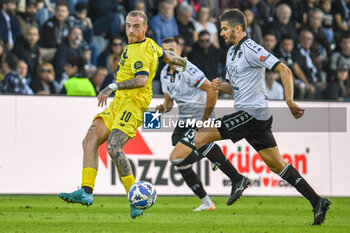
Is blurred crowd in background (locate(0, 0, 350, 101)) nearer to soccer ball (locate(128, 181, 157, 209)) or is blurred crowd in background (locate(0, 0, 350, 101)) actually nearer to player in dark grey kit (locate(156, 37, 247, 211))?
player in dark grey kit (locate(156, 37, 247, 211))

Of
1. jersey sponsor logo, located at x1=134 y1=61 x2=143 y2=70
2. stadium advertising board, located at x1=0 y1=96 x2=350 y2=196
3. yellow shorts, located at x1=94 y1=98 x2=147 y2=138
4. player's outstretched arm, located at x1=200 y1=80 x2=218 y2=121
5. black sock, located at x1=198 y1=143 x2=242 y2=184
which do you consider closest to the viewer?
jersey sponsor logo, located at x1=134 y1=61 x2=143 y2=70

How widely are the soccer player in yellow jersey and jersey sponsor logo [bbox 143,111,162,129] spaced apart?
8.86 ft

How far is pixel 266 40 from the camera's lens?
16156 millimetres

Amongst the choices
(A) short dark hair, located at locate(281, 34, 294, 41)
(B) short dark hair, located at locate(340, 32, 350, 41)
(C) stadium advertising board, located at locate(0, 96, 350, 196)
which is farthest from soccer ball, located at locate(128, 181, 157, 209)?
(B) short dark hair, located at locate(340, 32, 350, 41)

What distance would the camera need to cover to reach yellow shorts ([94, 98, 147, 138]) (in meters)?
7.86

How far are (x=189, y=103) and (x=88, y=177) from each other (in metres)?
3.28

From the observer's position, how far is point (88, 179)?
25.5ft

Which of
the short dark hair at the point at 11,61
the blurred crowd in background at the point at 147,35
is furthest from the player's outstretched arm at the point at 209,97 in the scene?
the short dark hair at the point at 11,61

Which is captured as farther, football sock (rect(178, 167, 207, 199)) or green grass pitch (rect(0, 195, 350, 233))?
football sock (rect(178, 167, 207, 199))

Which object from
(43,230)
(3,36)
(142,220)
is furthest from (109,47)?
(43,230)

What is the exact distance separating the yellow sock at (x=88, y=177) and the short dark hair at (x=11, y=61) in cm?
651

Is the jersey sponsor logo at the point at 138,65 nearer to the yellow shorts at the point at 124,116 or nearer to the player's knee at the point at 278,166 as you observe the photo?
the yellow shorts at the point at 124,116

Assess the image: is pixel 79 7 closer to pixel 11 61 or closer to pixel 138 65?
pixel 11 61

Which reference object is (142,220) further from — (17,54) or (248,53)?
(17,54)
